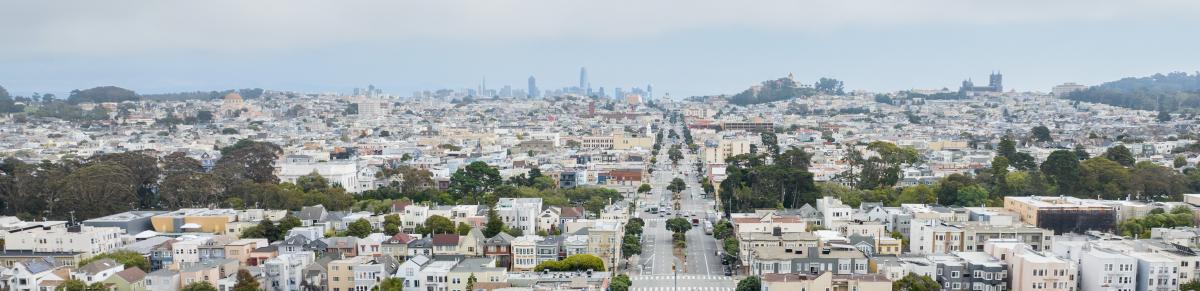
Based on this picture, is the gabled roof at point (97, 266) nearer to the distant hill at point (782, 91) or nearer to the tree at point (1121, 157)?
the tree at point (1121, 157)

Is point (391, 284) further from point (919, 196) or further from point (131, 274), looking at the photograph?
point (919, 196)

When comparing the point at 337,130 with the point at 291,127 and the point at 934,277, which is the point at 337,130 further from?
the point at 934,277

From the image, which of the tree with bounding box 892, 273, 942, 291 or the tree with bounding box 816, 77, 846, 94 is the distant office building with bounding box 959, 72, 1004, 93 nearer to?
the tree with bounding box 816, 77, 846, 94

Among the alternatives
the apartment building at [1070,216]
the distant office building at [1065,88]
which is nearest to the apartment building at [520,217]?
the apartment building at [1070,216]

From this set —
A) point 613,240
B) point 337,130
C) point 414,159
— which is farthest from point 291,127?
point 613,240

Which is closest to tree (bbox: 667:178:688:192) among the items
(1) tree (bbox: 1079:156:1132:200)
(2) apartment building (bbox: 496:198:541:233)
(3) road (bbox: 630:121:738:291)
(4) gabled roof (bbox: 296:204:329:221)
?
(3) road (bbox: 630:121:738:291)
